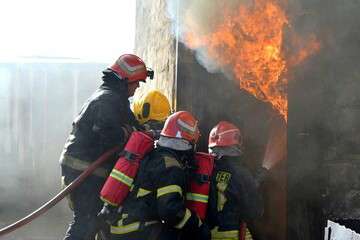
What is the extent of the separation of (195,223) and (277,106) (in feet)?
7.06

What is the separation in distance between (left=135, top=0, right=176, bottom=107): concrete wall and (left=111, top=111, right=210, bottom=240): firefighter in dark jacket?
1788 mm

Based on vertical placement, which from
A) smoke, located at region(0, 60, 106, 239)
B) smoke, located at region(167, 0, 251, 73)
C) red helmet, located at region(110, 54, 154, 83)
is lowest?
smoke, located at region(0, 60, 106, 239)

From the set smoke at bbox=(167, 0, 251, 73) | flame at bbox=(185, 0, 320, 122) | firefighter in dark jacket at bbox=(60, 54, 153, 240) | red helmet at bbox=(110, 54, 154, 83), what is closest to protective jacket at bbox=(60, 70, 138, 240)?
firefighter in dark jacket at bbox=(60, 54, 153, 240)

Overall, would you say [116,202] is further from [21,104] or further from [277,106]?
[21,104]

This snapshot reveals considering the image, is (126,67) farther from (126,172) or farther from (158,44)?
(158,44)

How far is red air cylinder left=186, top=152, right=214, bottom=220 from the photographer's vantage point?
409 centimetres

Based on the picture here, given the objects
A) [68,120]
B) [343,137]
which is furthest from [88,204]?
[68,120]

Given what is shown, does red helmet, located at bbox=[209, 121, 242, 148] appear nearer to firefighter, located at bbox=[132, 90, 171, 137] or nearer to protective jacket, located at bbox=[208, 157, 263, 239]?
protective jacket, located at bbox=[208, 157, 263, 239]

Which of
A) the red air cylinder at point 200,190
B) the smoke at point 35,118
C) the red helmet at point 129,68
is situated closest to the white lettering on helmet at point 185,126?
the red air cylinder at point 200,190

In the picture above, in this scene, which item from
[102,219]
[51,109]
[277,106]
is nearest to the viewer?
[102,219]

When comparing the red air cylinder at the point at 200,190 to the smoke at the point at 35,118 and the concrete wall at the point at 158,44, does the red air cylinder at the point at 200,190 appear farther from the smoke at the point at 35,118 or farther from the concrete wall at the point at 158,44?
the smoke at the point at 35,118

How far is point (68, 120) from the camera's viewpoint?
14.7m

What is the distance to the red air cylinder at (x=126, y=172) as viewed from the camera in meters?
3.93

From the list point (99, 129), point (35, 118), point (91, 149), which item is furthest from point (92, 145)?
point (35, 118)
